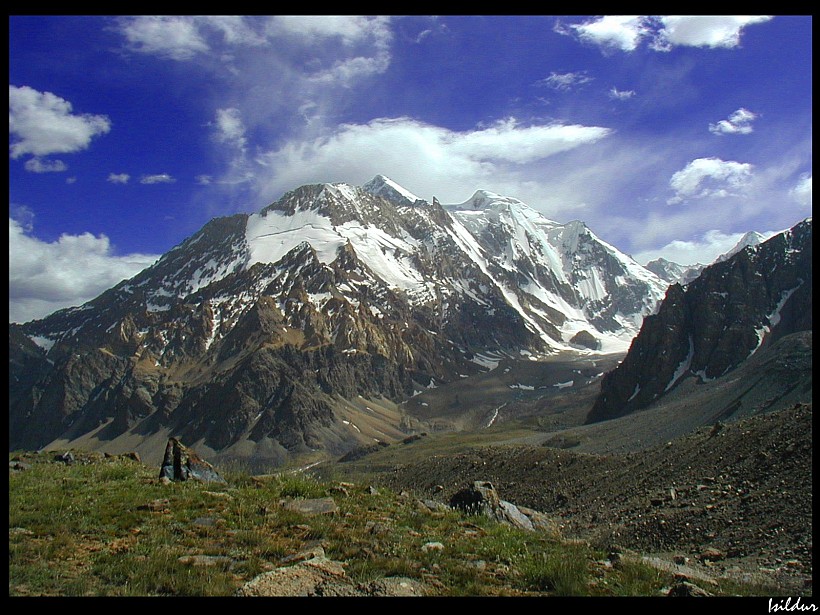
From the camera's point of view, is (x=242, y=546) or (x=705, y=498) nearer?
(x=242, y=546)

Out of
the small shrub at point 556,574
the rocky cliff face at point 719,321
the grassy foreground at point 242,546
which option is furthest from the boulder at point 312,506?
the rocky cliff face at point 719,321

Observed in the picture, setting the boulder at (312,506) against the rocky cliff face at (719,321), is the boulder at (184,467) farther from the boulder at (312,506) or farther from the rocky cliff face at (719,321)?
the rocky cliff face at (719,321)

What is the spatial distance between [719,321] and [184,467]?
158 m

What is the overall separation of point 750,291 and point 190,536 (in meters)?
167

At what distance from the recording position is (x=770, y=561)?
52.0 ft

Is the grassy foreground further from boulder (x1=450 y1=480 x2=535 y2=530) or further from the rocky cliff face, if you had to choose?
the rocky cliff face

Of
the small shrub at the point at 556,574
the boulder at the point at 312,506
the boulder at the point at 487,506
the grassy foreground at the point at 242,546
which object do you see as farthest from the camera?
the boulder at the point at 487,506

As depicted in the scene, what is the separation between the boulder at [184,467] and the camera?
16.4 meters

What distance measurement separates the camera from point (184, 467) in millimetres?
16719

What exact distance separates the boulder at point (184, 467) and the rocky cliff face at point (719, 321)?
Answer: 13723 centimetres

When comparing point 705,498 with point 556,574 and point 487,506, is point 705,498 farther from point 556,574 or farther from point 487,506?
point 556,574

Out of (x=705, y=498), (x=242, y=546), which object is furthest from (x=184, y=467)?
(x=705, y=498)
